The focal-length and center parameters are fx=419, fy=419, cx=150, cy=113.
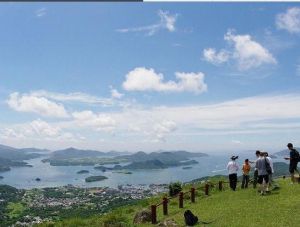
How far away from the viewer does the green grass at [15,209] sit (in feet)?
368

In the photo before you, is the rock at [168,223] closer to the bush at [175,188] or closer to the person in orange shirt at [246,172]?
the person in orange shirt at [246,172]

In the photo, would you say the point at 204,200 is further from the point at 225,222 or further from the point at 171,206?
the point at 225,222

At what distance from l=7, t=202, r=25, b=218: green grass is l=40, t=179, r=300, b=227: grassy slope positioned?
90.6 m

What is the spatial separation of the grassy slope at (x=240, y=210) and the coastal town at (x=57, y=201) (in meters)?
71.0

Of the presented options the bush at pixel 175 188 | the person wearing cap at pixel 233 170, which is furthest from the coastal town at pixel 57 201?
the person wearing cap at pixel 233 170

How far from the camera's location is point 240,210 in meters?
22.3

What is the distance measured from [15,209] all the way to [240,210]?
114 meters

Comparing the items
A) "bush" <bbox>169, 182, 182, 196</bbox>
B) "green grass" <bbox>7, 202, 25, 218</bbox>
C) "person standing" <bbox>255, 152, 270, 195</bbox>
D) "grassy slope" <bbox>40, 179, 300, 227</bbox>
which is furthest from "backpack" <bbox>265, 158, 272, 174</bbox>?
"green grass" <bbox>7, 202, 25, 218</bbox>

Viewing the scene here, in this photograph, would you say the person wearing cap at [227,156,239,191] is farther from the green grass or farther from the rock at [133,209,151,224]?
the green grass

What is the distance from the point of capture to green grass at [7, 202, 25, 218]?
112m

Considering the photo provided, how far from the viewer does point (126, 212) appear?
1130 inches

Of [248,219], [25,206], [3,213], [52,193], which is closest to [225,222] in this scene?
[248,219]

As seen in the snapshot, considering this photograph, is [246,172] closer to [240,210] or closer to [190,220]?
[240,210]

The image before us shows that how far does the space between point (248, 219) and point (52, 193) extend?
6186 inches
